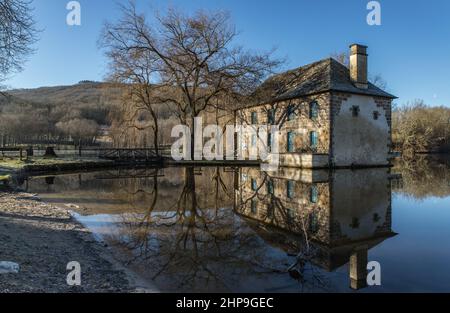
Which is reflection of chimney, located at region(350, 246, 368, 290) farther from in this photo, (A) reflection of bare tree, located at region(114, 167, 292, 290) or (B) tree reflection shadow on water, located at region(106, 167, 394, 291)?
(A) reflection of bare tree, located at region(114, 167, 292, 290)

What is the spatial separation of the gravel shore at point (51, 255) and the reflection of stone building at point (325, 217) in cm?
316

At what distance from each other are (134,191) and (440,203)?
36.7 feet

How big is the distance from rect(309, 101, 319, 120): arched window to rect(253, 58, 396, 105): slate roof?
80cm

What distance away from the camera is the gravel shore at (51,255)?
13.7ft

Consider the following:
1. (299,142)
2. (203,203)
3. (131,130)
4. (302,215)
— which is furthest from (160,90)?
(302,215)

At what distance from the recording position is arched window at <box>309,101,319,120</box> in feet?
76.1

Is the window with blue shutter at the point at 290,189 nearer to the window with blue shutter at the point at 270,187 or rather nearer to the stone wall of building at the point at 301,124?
the window with blue shutter at the point at 270,187

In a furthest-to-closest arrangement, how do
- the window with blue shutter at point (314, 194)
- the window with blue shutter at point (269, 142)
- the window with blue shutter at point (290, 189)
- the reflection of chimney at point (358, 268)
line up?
the window with blue shutter at point (269, 142) → the window with blue shutter at point (290, 189) → the window with blue shutter at point (314, 194) → the reflection of chimney at point (358, 268)

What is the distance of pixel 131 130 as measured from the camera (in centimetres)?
2938

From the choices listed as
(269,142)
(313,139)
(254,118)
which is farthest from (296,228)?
(254,118)

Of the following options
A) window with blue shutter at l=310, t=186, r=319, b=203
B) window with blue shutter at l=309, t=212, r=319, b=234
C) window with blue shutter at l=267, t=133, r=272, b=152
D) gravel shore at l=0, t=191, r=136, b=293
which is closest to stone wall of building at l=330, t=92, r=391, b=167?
window with blue shutter at l=267, t=133, r=272, b=152

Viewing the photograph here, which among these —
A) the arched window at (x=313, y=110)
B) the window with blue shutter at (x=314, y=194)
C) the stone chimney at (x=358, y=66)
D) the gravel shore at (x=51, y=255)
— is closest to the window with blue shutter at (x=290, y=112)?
the arched window at (x=313, y=110)

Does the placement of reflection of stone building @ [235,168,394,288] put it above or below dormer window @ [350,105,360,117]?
below
